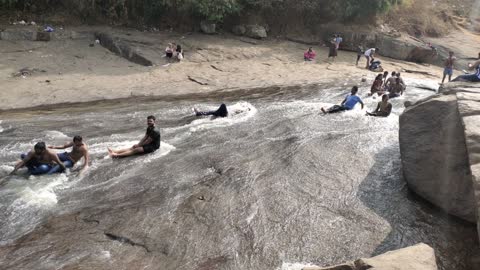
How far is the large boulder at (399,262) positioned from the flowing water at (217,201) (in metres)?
1.34

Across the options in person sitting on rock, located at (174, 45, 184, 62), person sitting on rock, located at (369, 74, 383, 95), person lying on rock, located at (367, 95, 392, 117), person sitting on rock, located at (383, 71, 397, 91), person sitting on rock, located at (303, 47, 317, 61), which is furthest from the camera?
person sitting on rock, located at (303, 47, 317, 61)

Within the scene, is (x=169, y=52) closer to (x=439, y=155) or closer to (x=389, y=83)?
(x=389, y=83)

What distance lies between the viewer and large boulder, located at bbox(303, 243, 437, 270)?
4920mm

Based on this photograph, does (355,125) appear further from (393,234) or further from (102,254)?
(102,254)

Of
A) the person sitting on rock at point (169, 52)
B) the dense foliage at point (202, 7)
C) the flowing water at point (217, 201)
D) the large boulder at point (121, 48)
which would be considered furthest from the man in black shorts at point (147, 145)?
the dense foliage at point (202, 7)

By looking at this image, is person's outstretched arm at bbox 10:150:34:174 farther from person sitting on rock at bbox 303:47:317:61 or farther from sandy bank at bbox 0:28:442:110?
person sitting on rock at bbox 303:47:317:61

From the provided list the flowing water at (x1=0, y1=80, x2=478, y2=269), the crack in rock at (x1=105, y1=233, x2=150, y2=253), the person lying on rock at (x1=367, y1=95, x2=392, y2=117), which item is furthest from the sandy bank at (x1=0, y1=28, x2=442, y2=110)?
the crack in rock at (x1=105, y1=233, x2=150, y2=253)

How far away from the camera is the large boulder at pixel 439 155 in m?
7.82

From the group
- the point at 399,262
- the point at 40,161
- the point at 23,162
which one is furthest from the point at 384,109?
the point at 23,162

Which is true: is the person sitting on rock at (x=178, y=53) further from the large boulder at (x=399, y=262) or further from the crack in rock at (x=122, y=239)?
the large boulder at (x=399, y=262)

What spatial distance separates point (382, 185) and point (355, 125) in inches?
163

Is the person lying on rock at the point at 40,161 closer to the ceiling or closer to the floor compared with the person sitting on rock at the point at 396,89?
closer to the floor

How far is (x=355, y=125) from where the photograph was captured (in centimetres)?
1300

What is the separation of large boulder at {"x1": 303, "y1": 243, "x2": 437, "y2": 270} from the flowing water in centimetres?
134
